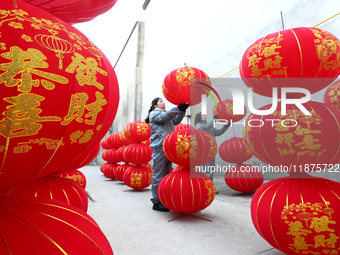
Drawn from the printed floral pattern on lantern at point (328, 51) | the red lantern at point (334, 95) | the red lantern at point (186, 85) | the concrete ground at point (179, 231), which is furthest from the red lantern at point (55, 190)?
the red lantern at point (334, 95)

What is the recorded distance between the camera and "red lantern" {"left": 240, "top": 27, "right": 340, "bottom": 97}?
94cm

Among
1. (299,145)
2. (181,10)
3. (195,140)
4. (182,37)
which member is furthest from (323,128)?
(181,10)

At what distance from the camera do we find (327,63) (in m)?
0.93

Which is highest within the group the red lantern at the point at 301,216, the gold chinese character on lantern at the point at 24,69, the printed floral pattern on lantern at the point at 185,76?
the printed floral pattern on lantern at the point at 185,76

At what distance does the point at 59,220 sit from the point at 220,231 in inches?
47.6

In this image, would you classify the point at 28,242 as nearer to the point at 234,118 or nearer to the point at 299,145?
the point at 299,145

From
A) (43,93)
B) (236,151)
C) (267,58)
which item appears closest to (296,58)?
(267,58)

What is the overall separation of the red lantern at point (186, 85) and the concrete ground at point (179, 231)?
3.04ft

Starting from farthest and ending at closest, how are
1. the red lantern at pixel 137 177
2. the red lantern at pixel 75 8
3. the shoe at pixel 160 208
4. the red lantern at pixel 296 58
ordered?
the red lantern at pixel 137 177
the shoe at pixel 160 208
the red lantern at pixel 296 58
the red lantern at pixel 75 8

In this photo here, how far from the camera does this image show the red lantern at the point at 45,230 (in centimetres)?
39

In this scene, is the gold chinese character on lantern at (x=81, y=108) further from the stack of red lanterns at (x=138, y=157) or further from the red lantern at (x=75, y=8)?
the stack of red lanterns at (x=138, y=157)

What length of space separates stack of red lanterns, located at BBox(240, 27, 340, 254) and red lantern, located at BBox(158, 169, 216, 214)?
60 centimetres

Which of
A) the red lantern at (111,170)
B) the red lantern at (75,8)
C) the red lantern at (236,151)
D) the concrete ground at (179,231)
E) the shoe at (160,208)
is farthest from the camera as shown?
the red lantern at (111,170)

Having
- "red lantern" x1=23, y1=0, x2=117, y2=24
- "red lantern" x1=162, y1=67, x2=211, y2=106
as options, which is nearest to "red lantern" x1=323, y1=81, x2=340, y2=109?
"red lantern" x1=162, y1=67, x2=211, y2=106
